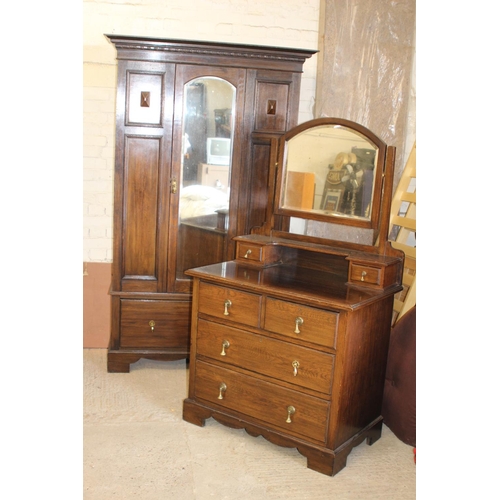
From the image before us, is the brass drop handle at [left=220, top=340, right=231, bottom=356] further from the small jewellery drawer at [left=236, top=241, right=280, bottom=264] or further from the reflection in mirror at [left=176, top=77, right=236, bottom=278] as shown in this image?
the reflection in mirror at [left=176, top=77, right=236, bottom=278]

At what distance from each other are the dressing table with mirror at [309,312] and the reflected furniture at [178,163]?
391 millimetres

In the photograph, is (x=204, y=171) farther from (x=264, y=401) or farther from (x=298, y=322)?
(x=264, y=401)

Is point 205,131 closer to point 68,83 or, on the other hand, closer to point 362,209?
point 362,209

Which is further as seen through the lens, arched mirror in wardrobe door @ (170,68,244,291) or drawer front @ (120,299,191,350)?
drawer front @ (120,299,191,350)

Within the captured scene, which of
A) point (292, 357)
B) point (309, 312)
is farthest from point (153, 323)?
point (309, 312)

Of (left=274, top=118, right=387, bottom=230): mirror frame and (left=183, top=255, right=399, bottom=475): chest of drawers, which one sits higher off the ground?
(left=274, top=118, right=387, bottom=230): mirror frame

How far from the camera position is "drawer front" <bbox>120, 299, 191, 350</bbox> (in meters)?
3.40

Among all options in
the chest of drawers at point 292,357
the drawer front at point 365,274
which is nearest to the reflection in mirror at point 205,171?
the chest of drawers at point 292,357

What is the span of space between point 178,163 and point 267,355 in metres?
1.23

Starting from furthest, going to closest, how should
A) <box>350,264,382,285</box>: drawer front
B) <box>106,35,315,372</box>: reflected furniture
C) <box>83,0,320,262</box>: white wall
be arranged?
1. <box>83,0,320,262</box>: white wall
2. <box>106,35,315,372</box>: reflected furniture
3. <box>350,264,382,285</box>: drawer front

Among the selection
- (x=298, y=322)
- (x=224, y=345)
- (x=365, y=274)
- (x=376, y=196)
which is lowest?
(x=224, y=345)

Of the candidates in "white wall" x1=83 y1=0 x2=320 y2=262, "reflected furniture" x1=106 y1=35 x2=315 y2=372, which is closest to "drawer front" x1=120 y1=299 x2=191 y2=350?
"reflected furniture" x1=106 y1=35 x2=315 y2=372

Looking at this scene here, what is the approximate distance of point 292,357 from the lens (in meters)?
2.51

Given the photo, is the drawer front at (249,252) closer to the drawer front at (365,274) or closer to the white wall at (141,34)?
the drawer front at (365,274)
